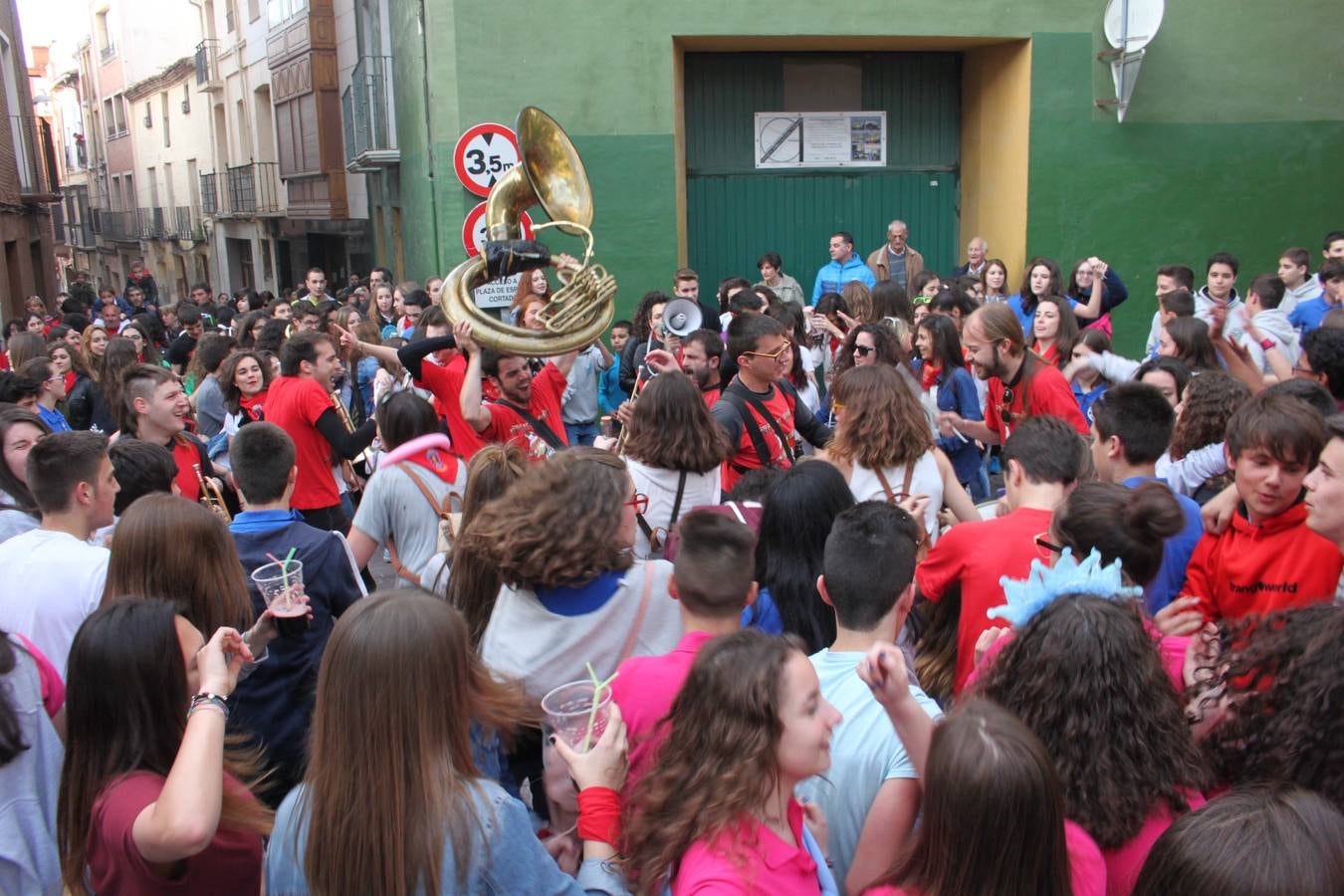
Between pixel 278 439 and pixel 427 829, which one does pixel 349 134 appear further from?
pixel 427 829

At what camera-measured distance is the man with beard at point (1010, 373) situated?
18.6ft

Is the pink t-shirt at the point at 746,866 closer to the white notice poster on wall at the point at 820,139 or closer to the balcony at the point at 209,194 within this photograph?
the white notice poster on wall at the point at 820,139

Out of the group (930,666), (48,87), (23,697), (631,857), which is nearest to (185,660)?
(23,697)

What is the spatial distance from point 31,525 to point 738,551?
274 centimetres

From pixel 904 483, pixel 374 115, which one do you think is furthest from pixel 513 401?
pixel 374 115

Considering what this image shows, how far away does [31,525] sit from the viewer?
4113mm

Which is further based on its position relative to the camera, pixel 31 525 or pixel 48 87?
pixel 48 87

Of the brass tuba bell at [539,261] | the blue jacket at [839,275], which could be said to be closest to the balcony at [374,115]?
the blue jacket at [839,275]

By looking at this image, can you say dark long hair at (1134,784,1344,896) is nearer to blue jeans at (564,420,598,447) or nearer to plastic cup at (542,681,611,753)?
plastic cup at (542,681,611,753)

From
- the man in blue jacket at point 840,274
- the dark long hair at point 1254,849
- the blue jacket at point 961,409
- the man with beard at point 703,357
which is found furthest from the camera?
the man in blue jacket at point 840,274

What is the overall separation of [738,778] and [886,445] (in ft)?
8.51

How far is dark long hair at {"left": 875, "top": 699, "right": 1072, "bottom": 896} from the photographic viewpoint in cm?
188

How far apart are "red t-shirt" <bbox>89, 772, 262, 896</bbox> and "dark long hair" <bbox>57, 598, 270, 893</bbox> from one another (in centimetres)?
3

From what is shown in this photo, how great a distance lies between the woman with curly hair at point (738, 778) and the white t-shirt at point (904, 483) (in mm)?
2409
